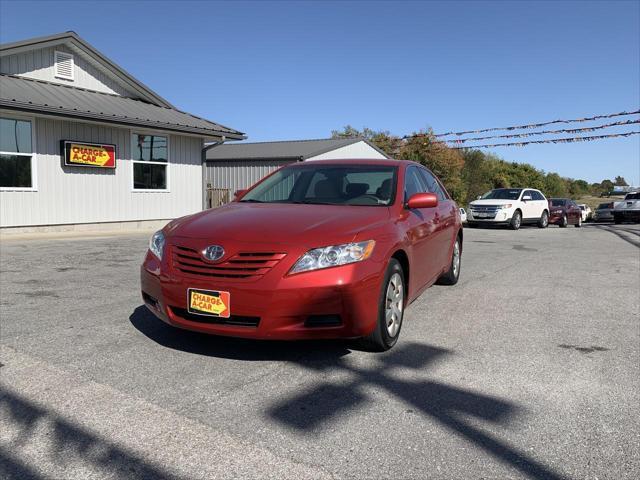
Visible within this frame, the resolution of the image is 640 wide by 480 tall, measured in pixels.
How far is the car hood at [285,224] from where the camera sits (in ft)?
12.0

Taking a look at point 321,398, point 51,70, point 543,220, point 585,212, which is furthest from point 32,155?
point 585,212

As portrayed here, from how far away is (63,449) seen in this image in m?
2.54

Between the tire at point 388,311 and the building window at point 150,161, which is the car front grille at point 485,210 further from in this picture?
the tire at point 388,311

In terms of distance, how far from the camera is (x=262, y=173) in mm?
24297

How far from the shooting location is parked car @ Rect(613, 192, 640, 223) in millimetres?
28397

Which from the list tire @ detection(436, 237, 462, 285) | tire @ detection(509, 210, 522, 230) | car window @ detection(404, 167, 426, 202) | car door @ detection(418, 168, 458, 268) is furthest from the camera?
tire @ detection(509, 210, 522, 230)

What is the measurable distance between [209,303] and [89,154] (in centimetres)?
1120

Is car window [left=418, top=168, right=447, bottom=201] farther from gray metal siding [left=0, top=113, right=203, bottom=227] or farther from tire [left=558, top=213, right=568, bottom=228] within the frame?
tire [left=558, top=213, right=568, bottom=228]

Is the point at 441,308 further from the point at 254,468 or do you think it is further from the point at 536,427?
the point at 254,468

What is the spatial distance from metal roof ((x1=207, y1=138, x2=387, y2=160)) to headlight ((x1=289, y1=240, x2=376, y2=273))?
769 inches

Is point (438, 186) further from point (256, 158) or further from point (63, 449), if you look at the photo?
point (256, 158)

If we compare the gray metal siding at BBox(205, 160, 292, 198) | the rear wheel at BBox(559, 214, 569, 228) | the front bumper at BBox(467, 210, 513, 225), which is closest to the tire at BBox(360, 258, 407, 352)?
the front bumper at BBox(467, 210, 513, 225)

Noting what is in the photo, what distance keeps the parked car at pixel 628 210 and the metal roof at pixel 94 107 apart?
889 inches

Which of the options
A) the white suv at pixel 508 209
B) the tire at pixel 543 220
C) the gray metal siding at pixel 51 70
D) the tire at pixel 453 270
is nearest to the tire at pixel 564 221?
the tire at pixel 543 220
